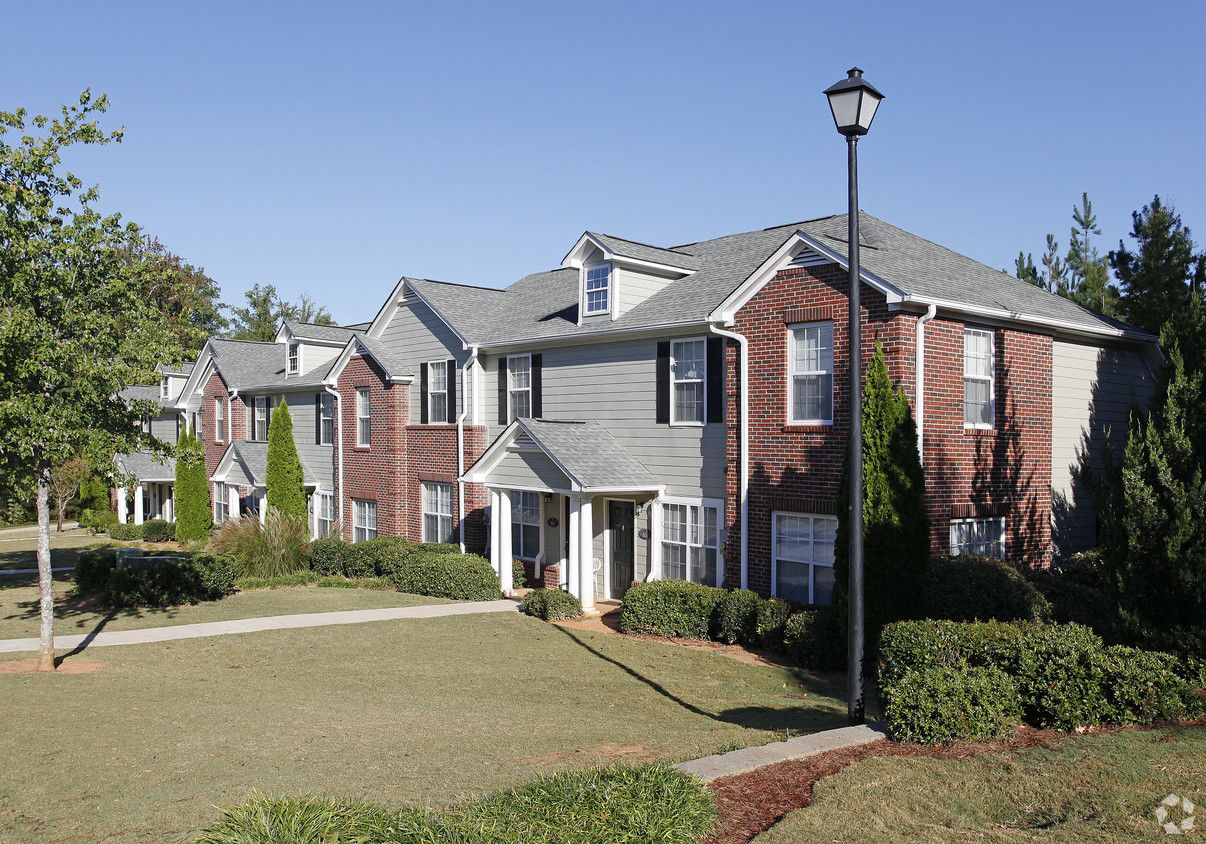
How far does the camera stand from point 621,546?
21.2 metres

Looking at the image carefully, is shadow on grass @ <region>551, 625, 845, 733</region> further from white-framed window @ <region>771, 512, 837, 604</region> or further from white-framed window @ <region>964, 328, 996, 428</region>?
white-framed window @ <region>964, 328, 996, 428</region>

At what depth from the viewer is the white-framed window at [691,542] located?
1866 cm

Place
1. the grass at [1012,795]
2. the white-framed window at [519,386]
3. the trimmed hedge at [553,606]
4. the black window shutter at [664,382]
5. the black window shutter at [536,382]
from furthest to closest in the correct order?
the white-framed window at [519,386]
the black window shutter at [536,382]
the black window shutter at [664,382]
the trimmed hedge at [553,606]
the grass at [1012,795]

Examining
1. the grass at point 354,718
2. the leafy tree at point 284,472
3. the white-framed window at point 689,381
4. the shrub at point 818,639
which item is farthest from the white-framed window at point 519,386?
the shrub at point 818,639

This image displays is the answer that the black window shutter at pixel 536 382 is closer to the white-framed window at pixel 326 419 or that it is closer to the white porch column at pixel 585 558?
the white porch column at pixel 585 558

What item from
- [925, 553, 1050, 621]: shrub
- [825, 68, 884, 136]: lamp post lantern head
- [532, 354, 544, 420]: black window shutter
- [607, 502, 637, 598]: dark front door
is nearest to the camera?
[825, 68, 884, 136]: lamp post lantern head

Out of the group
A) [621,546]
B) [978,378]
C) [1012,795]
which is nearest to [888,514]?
[978,378]

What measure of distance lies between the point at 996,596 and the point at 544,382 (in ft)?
38.0

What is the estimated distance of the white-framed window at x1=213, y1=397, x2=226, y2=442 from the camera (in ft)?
125

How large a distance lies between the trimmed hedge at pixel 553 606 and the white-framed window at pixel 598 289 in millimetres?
6259

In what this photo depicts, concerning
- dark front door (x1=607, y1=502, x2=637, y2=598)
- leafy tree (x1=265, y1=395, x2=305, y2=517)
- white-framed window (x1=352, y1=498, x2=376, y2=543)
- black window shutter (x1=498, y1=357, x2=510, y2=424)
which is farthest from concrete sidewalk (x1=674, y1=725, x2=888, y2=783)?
leafy tree (x1=265, y1=395, x2=305, y2=517)

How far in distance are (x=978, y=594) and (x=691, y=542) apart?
20.3ft

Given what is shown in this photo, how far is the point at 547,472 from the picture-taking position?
2012 centimetres

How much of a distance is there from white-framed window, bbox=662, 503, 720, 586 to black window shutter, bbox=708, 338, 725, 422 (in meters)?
1.80
